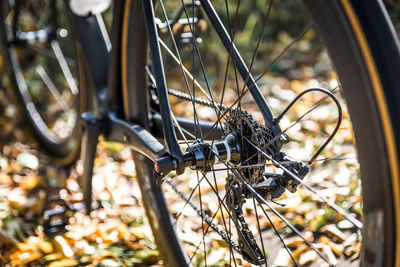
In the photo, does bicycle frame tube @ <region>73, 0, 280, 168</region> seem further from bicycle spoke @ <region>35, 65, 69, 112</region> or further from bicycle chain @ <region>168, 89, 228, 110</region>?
bicycle spoke @ <region>35, 65, 69, 112</region>

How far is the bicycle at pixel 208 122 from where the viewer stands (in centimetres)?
75

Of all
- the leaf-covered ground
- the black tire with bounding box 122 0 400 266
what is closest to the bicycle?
the black tire with bounding box 122 0 400 266

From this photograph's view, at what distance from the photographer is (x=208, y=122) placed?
1.40 m

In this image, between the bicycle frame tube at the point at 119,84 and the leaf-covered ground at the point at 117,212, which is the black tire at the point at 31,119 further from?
the bicycle frame tube at the point at 119,84

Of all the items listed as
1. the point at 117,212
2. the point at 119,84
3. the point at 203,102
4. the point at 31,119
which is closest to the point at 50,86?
the point at 31,119

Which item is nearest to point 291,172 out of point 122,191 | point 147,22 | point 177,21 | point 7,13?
point 147,22

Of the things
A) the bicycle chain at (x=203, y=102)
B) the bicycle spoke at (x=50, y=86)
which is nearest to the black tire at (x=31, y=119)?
the bicycle spoke at (x=50, y=86)

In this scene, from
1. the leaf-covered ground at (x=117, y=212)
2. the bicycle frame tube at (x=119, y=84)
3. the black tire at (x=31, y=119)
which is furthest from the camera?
the black tire at (x=31, y=119)

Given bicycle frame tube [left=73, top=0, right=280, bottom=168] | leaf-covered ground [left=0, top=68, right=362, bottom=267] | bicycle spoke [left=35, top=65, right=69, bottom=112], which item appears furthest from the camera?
bicycle spoke [left=35, top=65, right=69, bottom=112]

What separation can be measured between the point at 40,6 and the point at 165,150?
1504 millimetres

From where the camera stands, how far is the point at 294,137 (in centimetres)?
234

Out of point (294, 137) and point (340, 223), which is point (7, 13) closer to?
point (294, 137)

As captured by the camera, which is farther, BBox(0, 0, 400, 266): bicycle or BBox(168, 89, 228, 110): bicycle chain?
BBox(168, 89, 228, 110): bicycle chain

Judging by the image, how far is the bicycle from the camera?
0.75m
